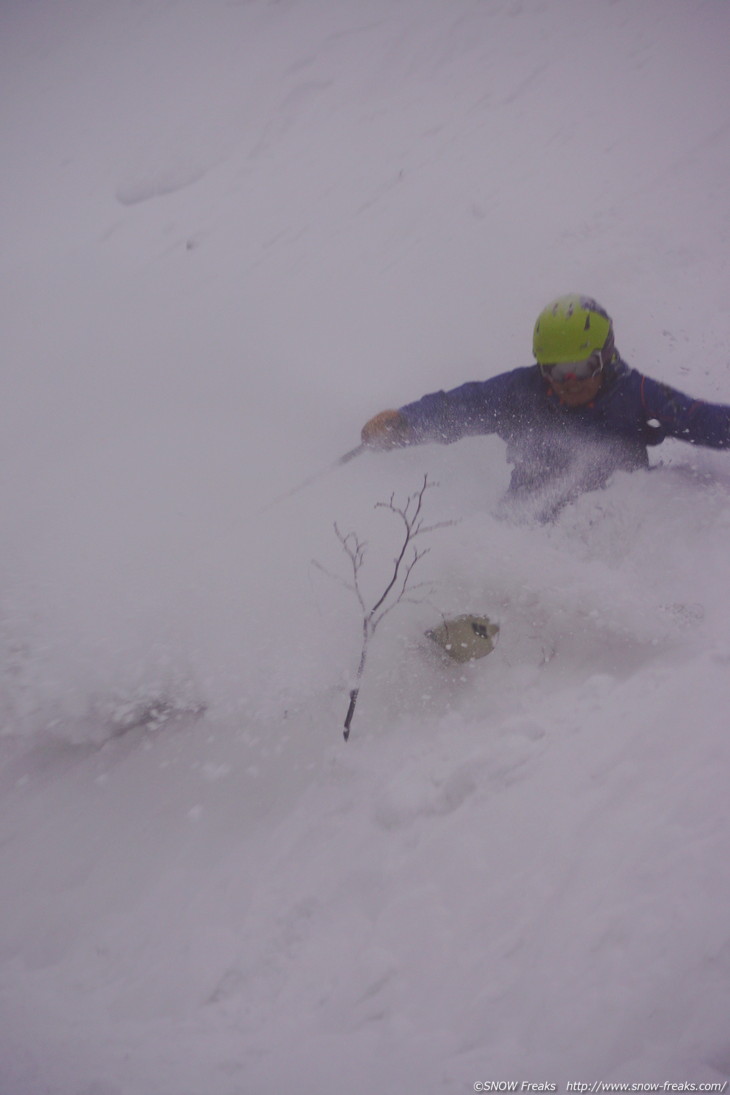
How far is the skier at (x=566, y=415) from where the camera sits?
2.96 meters

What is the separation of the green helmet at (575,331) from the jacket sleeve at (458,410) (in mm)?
445

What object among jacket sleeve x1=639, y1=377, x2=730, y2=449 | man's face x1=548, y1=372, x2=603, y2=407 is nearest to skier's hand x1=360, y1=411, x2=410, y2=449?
man's face x1=548, y1=372, x2=603, y2=407

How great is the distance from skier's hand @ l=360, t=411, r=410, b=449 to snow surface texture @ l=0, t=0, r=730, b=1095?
52 cm

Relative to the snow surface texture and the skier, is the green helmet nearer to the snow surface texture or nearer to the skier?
the skier

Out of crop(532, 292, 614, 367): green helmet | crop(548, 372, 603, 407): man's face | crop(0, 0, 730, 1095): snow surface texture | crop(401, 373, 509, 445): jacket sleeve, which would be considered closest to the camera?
crop(0, 0, 730, 1095): snow surface texture

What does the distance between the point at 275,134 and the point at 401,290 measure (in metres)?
4.84

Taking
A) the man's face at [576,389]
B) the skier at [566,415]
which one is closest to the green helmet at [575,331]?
the skier at [566,415]

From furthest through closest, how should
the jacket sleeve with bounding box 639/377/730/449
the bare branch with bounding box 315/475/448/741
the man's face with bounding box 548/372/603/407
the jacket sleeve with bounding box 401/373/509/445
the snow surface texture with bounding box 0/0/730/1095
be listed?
the jacket sleeve with bounding box 401/373/509/445, the man's face with bounding box 548/372/603/407, the jacket sleeve with bounding box 639/377/730/449, the bare branch with bounding box 315/475/448/741, the snow surface texture with bounding box 0/0/730/1095

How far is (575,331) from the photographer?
296 centimetres

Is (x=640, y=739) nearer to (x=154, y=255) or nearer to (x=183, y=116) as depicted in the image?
(x=154, y=255)

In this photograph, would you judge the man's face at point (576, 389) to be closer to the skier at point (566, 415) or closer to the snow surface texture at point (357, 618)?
the skier at point (566, 415)

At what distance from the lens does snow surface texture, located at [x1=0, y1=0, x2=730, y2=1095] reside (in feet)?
4.58

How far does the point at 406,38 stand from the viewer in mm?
8555

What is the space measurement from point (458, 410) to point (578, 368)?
790 mm
